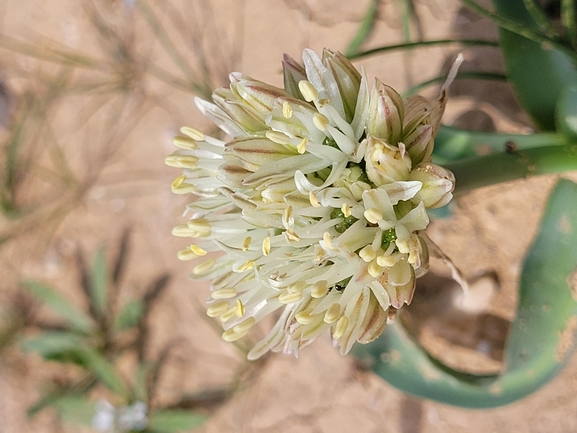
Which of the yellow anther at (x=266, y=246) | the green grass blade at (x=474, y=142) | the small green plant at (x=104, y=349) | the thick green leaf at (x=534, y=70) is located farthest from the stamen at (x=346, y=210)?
the small green plant at (x=104, y=349)

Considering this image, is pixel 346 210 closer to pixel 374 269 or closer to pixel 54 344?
pixel 374 269

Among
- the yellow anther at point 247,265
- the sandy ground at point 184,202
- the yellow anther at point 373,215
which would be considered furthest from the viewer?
the sandy ground at point 184,202

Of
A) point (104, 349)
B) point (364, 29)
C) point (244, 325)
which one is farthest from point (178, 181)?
point (104, 349)

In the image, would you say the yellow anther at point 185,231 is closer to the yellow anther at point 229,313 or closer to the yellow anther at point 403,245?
the yellow anther at point 229,313

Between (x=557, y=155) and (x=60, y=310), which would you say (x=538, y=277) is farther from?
(x=60, y=310)

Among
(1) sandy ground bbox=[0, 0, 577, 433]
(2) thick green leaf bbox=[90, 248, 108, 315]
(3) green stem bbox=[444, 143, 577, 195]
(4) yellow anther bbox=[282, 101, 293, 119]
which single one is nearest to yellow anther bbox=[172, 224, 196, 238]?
(4) yellow anther bbox=[282, 101, 293, 119]

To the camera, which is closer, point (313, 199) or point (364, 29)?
point (313, 199)

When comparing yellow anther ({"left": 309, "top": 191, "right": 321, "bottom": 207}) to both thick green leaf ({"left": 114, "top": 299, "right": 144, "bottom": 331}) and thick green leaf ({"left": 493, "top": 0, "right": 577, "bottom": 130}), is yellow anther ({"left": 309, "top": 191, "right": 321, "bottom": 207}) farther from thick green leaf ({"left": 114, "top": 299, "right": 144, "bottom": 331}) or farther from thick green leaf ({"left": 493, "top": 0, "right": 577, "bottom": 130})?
thick green leaf ({"left": 114, "top": 299, "right": 144, "bottom": 331})
